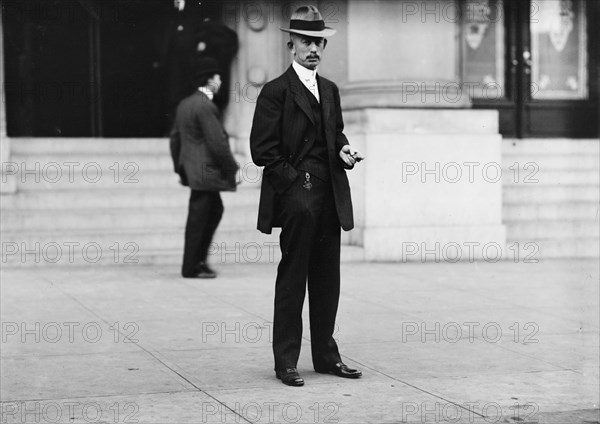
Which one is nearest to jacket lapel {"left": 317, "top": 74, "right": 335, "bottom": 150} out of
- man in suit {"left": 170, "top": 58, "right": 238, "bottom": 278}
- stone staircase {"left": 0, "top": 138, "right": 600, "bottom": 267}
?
man in suit {"left": 170, "top": 58, "right": 238, "bottom": 278}

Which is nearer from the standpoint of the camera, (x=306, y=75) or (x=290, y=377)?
(x=290, y=377)

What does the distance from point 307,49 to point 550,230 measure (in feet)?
24.2

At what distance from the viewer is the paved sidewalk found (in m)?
5.96

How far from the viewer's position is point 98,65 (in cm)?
1544

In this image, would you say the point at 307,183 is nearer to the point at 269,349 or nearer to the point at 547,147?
the point at 269,349

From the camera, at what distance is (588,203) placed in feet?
46.0

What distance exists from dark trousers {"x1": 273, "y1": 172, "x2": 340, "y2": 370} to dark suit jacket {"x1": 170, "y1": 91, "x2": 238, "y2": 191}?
411 cm

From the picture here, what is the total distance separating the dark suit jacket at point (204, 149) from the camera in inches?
426

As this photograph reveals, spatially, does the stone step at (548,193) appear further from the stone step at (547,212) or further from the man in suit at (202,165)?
the man in suit at (202,165)

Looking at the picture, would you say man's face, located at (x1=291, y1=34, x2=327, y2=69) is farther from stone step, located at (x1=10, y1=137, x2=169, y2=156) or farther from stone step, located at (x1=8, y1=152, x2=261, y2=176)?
stone step, located at (x1=10, y1=137, x2=169, y2=156)

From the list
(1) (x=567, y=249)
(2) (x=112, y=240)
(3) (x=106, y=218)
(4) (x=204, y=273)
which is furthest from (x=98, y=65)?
(1) (x=567, y=249)

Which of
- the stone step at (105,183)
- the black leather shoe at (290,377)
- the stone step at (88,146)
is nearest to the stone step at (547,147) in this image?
the stone step at (105,183)

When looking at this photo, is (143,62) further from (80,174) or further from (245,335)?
(245,335)

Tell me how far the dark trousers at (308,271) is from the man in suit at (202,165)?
4118mm
